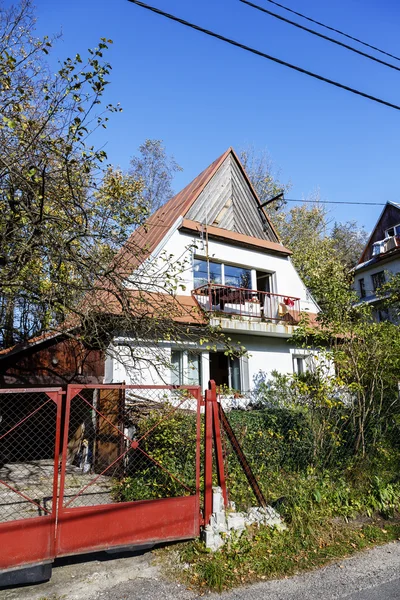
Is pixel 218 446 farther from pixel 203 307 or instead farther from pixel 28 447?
pixel 28 447

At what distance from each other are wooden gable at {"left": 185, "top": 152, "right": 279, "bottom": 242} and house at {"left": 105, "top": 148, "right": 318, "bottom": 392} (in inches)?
1.4

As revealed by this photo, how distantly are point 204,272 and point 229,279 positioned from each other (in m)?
1.03

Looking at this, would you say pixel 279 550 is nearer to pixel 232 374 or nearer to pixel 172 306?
pixel 172 306

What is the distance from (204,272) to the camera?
466 inches

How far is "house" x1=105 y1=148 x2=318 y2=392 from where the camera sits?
10031 mm

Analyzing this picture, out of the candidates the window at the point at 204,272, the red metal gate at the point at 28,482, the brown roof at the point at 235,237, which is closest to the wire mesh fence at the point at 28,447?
the red metal gate at the point at 28,482

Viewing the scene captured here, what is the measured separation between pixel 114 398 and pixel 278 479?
3.48m

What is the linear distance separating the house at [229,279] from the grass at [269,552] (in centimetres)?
480

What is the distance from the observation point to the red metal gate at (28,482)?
364cm

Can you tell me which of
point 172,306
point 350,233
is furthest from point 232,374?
point 350,233

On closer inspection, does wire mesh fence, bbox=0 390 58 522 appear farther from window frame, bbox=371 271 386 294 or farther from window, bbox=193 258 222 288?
window frame, bbox=371 271 386 294

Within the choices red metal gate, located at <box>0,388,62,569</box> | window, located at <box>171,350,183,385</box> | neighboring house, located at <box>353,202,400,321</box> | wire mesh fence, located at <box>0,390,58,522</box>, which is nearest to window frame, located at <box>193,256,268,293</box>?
window, located at <box>171,350,183,385</box>

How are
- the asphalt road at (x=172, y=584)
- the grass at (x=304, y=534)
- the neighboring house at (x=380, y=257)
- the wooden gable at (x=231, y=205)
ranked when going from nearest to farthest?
the asphalt road at (x=172, y=584)
the grass at (x=304, y=534)
the wooden gable at (x=231, y=205)
the neighboring house at (x=380, y=257)

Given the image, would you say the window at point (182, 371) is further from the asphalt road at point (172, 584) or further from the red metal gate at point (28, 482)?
the asphalt road at point (172, 584)
